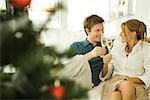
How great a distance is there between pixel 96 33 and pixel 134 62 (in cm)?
40

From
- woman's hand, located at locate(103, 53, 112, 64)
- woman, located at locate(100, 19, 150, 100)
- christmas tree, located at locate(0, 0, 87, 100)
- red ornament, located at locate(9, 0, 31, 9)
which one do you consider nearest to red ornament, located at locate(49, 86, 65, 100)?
christmas tree, located at locate(0, 0, 87, 100)

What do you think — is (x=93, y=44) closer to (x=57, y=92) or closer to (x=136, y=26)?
(x=136, y=26)

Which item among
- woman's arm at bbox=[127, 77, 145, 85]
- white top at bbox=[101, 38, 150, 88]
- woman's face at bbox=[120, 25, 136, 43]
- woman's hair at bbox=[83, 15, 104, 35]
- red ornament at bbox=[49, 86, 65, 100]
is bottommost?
woman's arm at bbox=[127, 77, 145, 85]

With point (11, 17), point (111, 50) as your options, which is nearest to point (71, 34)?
point (111, 50)

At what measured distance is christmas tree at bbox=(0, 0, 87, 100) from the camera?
2.20 feet

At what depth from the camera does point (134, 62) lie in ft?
7.78

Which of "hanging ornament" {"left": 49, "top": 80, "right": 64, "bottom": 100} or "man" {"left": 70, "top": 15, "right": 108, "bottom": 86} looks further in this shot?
"man" {"left": 70, "top": 15, "right": 108, "bottom": 86}

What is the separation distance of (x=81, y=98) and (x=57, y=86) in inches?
2.6

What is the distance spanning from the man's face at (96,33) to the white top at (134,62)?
171 millimetres

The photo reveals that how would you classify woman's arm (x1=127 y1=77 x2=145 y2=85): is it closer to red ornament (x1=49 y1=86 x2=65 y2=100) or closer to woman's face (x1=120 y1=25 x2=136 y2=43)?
woman's face (x1=120 y1=25 x2=136 y2=43)

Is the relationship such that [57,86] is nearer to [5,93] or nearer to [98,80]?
[5,93]

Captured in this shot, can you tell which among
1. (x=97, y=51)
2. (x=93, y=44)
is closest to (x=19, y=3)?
(x=97, y=51)

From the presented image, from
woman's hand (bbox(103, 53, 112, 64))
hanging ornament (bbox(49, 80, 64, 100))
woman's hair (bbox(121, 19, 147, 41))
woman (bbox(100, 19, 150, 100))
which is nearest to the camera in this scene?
hanging ornament (bbox(49, 80, 64, 100))

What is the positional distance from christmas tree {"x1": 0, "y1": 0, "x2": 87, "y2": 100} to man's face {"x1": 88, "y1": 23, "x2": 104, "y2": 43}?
5.67 feet
